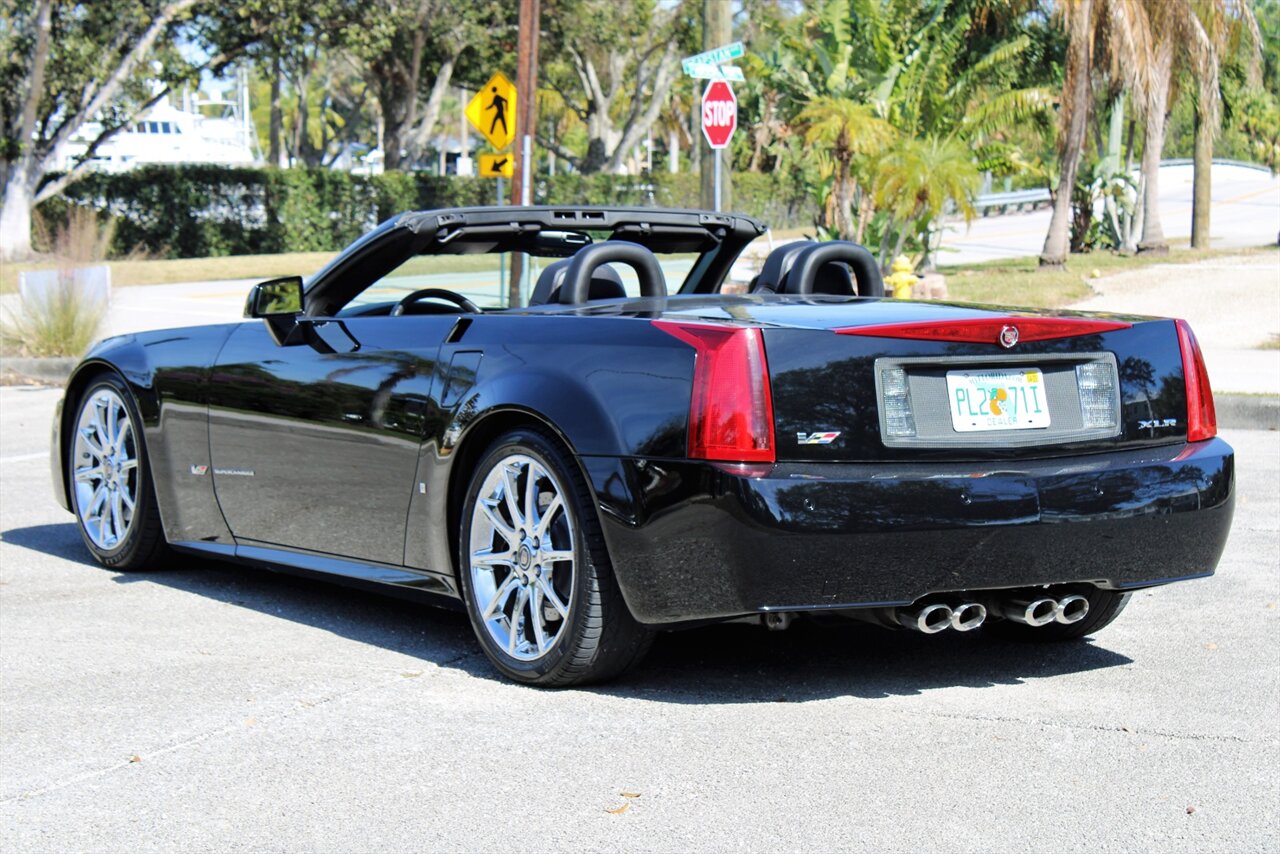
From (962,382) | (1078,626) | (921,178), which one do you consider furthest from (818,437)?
(921,178)

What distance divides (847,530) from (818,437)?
0.80 ft

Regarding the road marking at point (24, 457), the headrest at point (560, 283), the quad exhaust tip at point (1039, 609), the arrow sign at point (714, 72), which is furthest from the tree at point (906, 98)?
the quad exhaust tip at point (1039, 609)

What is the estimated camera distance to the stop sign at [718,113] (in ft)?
55.7

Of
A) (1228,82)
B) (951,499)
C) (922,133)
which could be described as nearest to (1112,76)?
(922,133)

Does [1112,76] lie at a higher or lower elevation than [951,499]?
higher

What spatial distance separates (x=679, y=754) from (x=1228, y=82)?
1405 inches

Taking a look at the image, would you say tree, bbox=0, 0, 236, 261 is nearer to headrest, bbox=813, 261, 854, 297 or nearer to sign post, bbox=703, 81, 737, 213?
sign post, bbox=703, 81, 737, 213

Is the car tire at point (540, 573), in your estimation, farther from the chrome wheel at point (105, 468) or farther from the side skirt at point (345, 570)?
the chrome wheel at point (105, 468)

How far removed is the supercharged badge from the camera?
171 inches

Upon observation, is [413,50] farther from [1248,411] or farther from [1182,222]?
[1248,411]

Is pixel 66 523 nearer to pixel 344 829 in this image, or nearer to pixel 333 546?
pixel 333 546

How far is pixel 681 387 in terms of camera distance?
439cm

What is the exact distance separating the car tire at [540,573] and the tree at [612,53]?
40.6 metres

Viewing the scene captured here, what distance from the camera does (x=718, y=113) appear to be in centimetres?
1716
